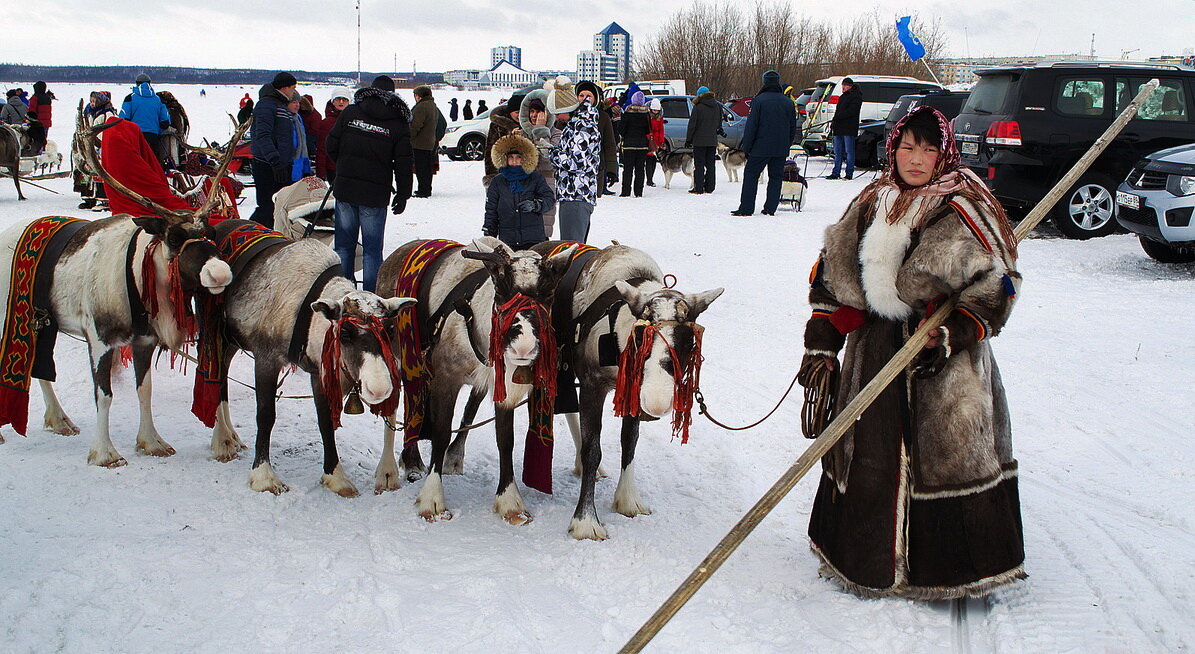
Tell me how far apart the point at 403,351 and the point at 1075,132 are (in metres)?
9.73

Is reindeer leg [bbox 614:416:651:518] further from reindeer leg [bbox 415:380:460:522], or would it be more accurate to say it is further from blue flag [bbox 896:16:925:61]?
blue flag [bbox 896:16:925:61]

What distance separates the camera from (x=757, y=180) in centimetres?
1304

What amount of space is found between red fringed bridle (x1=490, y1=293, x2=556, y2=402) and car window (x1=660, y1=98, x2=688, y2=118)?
65.0 feet

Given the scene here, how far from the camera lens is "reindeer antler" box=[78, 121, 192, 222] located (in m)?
4.80

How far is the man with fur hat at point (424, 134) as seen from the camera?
1364 cm

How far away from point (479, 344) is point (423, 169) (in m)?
10.8

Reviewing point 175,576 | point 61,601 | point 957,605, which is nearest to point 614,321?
point 957,605

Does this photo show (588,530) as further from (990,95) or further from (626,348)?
(990,95)

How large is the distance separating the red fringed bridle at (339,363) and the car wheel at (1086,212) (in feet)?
32.3

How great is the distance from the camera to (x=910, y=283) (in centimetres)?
310

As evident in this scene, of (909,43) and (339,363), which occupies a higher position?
(909,43)

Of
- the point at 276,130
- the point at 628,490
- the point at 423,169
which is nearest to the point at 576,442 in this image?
the point at 628,490

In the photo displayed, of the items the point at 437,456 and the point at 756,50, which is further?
the point at 756,50

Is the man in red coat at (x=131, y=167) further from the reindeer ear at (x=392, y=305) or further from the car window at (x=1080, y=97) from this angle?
the car window at (x=1080, y=97)
